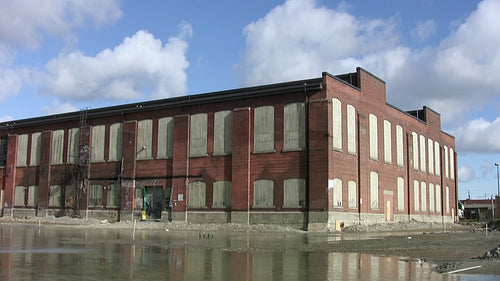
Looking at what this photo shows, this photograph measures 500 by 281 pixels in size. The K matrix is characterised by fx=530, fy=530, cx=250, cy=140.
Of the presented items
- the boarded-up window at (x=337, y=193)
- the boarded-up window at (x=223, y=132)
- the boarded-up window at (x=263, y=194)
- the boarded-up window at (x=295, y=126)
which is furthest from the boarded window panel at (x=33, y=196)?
the boarded-up window at (x=337, y=193)

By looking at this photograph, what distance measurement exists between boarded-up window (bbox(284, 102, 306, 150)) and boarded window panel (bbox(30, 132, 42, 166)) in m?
31.2

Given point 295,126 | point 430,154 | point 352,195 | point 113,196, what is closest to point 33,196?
point 113,196

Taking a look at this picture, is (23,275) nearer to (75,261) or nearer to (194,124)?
(75,261)

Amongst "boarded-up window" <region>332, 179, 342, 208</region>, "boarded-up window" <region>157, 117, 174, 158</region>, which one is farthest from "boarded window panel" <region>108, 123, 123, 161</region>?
"boarded-up window" <region>332, 179, 342, 208</region>

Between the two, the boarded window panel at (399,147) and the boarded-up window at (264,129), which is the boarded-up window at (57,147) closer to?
the boarded-up window at (264,129)

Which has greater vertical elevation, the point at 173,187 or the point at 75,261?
the point at 173,187

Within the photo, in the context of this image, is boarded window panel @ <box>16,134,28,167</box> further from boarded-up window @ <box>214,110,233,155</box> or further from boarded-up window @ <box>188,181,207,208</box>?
boarded-up window @ <box>214,110,233,155</box>

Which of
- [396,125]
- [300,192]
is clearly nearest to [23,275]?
[300,192]

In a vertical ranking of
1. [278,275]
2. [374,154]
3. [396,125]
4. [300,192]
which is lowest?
[278,275]

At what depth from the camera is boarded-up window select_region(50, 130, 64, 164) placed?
5655 centimetres

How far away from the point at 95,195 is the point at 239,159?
1781 centimetres

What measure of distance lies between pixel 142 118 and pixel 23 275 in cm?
3861

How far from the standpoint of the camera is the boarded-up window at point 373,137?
47.5 metres

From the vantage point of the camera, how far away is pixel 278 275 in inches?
533
